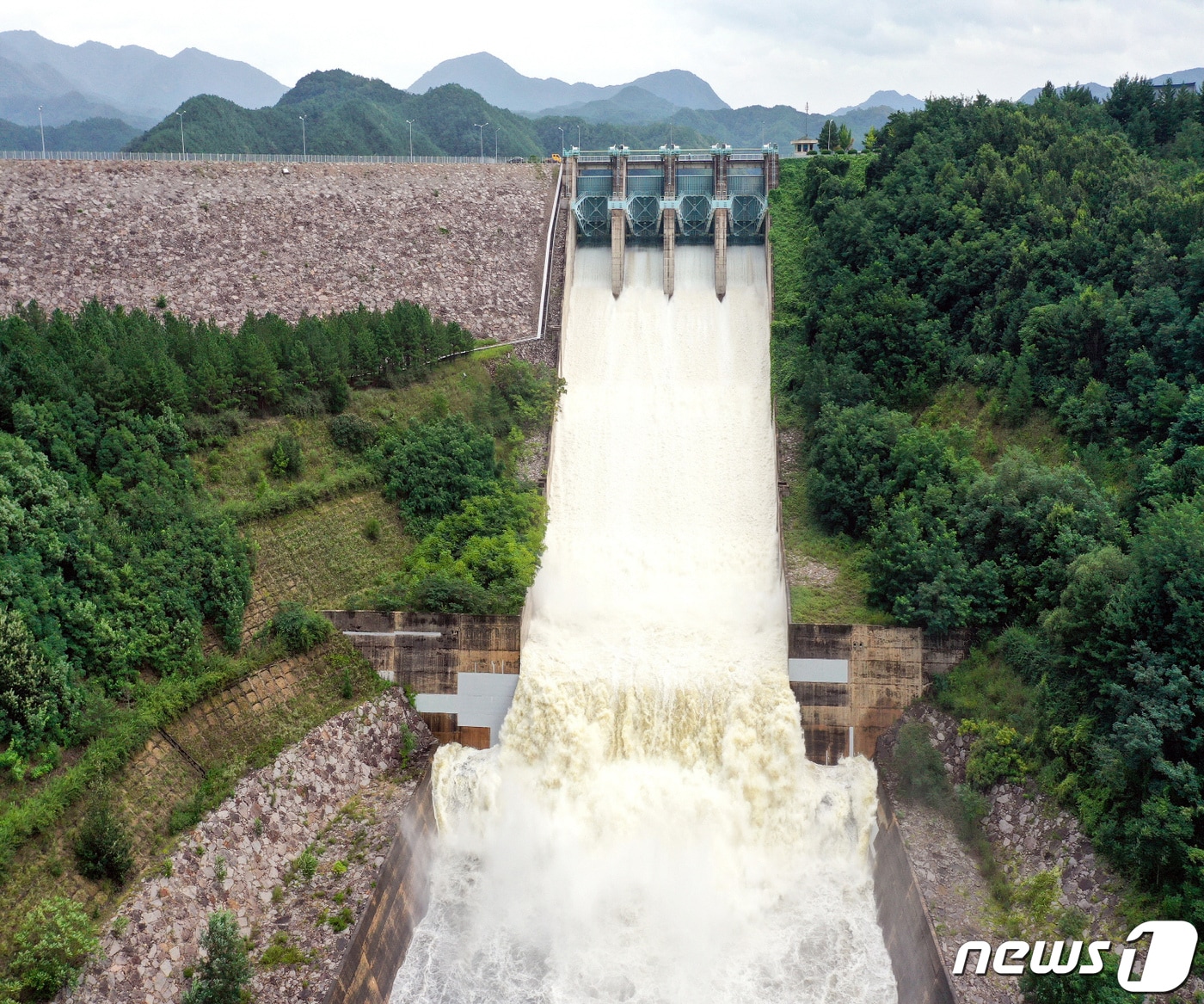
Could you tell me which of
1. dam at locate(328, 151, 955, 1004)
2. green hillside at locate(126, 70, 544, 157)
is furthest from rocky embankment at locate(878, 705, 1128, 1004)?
green hillside at locate(126, 70, 544, 157)

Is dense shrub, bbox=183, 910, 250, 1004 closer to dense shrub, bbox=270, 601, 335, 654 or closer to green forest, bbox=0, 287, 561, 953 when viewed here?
green forest, bbox=0, 287, 561, 953

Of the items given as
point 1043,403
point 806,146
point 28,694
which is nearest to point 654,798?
point 28,694

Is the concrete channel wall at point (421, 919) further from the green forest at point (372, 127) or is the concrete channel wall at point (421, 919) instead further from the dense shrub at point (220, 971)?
the green forest at point (372, 127)

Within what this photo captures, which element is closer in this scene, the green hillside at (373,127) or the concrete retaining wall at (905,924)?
the concrete retaining wall at (905,924)

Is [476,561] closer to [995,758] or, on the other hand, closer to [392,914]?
[392,914]

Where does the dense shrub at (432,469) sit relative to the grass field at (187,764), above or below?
above

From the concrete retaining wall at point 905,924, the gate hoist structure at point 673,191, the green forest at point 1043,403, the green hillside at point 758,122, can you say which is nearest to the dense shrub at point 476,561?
the green forest at point 1043,403
